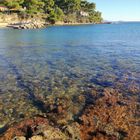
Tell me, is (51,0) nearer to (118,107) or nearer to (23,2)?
(23,2)

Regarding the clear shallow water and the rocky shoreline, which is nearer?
the rocky shoreline

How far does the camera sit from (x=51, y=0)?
6855 inches

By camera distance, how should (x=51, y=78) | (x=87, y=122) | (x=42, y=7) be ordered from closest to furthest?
(x=87, y=122) → (x=51, y=78) → (x=42, y=7)

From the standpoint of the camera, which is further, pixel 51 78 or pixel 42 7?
pixel 42 7

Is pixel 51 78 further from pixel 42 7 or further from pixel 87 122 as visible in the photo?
pixel 42 7

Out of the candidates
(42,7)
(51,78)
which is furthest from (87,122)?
(42,7)

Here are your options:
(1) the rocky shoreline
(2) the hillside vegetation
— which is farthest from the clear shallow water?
(2) the hillside vegetation

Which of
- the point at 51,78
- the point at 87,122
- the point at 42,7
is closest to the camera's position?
the point at 87,122

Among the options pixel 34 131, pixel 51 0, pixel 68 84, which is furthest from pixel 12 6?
pixel 34 131

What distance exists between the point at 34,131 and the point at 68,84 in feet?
33.5

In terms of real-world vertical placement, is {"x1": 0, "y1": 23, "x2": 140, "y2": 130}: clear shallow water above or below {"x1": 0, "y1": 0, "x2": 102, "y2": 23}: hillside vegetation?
above

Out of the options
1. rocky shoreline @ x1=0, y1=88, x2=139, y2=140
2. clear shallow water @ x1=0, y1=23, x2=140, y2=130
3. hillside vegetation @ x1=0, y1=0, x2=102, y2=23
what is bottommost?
hillside vegetation @ x1=0, y1=0, x2=102, y2=23

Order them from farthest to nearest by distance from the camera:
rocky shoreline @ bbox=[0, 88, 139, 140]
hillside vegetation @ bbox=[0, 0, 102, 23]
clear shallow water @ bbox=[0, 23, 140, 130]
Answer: hillside vegetation @ bbox=[0, 0, 102, 23]
clear shallow water @ bbox=[0, 23, 140, 130]
rocky shoreline @ bbox=[0, 88, 139, 140]

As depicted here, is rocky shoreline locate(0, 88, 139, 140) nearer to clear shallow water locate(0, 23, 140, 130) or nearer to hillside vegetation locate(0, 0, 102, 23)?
clear shallow water locate(0, 23, 140, 130)
